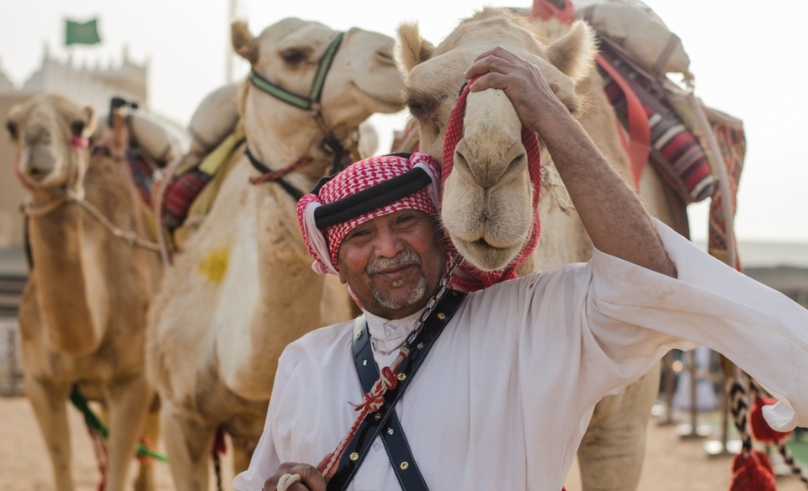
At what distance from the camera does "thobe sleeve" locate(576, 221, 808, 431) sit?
1.49m

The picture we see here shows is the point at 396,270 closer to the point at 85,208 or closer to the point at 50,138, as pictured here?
the point at 50,138

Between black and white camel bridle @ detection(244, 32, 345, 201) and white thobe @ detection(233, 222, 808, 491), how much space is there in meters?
1.46

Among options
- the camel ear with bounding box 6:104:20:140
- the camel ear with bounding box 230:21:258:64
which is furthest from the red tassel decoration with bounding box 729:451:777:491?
the camel ear with bounding box 6:104:20:140

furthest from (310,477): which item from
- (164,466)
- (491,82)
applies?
(164,466)

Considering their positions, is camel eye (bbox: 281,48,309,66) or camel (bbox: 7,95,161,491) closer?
camel eye (bbox: 281,48,309,66)

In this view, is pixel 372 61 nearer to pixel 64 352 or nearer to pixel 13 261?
pixel 64 352

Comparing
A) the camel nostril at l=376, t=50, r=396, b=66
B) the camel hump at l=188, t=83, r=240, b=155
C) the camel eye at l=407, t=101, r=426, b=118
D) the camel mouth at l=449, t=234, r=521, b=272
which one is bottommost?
the camel hump at l=188, t=83, r=240, b=155

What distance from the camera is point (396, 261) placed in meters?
1.99

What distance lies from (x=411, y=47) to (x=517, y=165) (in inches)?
35.7

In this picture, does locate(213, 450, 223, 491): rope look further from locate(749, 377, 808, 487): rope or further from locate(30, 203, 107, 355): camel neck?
locate(749, 377, 808, 487): rope

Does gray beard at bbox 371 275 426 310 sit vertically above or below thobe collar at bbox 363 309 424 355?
above

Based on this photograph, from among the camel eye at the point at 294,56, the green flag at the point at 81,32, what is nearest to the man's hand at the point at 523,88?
the camel eye at the point at 294,56

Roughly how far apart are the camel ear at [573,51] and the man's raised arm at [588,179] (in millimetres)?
663

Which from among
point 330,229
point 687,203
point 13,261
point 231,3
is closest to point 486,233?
point 330,229
